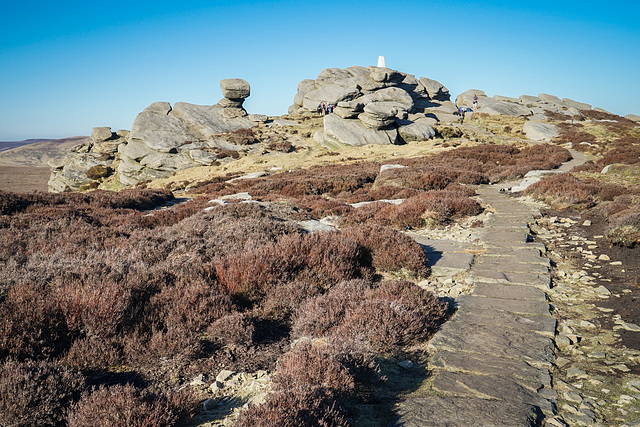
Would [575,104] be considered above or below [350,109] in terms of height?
above

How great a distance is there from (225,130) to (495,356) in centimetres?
4662

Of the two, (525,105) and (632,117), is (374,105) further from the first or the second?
(632,117)

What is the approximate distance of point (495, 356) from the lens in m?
3.57

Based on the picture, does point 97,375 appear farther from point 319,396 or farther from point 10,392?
point 319,396

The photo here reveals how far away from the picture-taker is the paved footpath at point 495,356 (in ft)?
9.03

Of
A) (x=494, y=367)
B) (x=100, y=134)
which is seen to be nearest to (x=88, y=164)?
(x=100, y=134)

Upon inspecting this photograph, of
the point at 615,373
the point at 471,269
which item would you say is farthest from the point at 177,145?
the point at 615,373

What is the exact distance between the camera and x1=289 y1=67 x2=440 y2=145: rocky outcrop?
40.0m

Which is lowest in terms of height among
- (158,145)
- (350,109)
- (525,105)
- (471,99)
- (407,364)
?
(407,364)

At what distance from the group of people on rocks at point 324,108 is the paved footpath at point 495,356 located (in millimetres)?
45822

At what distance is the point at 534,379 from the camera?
3.21 meters

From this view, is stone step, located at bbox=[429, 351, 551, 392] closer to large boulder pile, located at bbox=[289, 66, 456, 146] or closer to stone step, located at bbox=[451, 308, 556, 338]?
stone step, located at bbox=[451, 308, 556, 338]

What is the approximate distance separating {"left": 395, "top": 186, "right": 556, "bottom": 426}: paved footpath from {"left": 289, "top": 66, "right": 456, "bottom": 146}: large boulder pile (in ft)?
112

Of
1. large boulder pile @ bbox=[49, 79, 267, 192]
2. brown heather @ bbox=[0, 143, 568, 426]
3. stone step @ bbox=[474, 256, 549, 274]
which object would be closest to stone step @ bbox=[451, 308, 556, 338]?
brown heather @ bbox=[0, 143, 568, 426]
